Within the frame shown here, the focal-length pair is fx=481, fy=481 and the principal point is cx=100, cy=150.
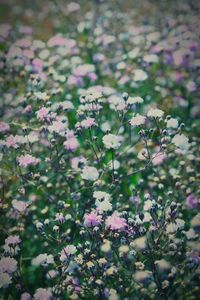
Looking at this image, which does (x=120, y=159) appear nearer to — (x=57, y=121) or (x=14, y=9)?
(x=57, y=121)

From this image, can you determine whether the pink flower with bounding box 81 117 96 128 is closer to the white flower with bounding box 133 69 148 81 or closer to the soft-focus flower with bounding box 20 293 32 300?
the white flower with bounding box 133 69 148 81

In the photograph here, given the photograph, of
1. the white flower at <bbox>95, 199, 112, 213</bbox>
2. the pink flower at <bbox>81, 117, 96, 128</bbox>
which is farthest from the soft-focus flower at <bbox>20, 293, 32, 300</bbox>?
the pink flower at <bbox>81, 117, 96, 128</bbox>

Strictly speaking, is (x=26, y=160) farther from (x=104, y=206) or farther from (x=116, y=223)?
(x=116, y=223)

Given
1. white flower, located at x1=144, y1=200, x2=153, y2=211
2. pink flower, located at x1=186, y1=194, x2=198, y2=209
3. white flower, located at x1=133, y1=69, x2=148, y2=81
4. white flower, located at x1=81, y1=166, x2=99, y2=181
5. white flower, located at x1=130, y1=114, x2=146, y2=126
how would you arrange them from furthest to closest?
white flower, located at x1=133, y1=69, x2=148, y2=81 → pink flower, located at x1=186, y1=194, x2=198, y2=209 → white flower, located at x1=81, y1=166, x2=99, y2=181 → white flower, located at x1=130, y1=114, x2=146, y2=126 → white flower, located at x1=144, y1=200, x2=153, y2=211

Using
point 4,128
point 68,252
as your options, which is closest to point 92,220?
point 68,252

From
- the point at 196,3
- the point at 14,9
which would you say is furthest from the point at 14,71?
the point at 14,9
